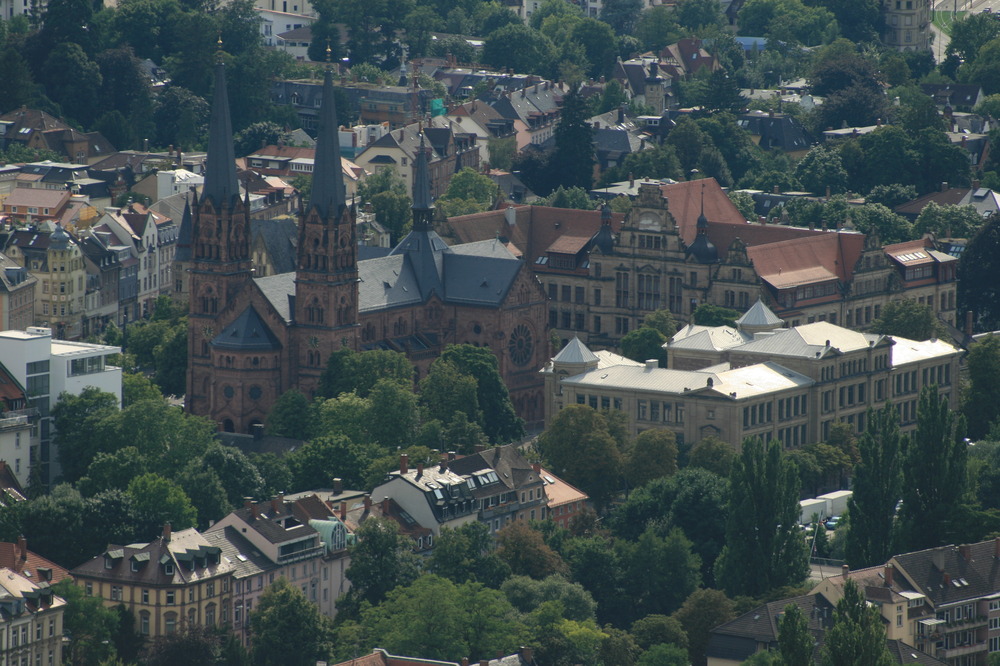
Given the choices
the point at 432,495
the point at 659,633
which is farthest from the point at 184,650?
the point at 659,633

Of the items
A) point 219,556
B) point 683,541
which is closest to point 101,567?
point 219,556

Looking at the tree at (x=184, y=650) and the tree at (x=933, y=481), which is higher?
the tree at (x=933, y=481)

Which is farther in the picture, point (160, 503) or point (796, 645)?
point (160, 503)

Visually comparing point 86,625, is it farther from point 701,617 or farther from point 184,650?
point 701,617

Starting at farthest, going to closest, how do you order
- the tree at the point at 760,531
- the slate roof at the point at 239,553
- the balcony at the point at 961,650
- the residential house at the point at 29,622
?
the tree at the point at 760,531, the slate roof at the point at 239,553, the balcony at the point at 961,650, the residential house at the point at 29,622

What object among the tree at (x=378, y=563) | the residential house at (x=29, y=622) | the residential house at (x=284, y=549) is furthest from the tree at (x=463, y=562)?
the residential house at (x=29, y=622)

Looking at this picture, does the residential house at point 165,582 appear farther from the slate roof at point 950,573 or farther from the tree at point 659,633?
the slate roof at point 950,573
